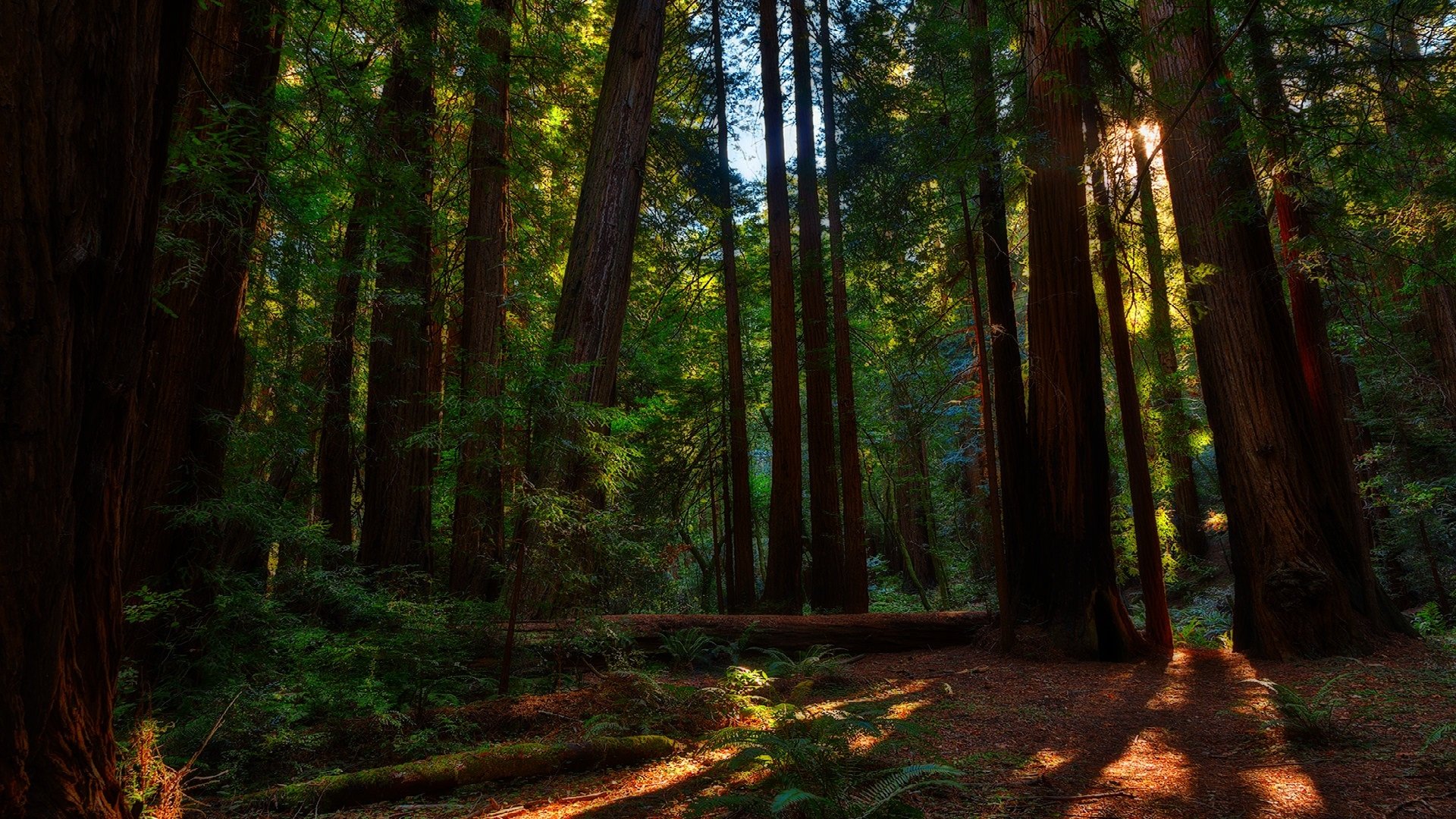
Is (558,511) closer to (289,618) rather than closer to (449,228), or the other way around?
(289,618)

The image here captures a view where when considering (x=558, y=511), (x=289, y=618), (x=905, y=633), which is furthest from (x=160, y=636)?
(x=905, y=633)

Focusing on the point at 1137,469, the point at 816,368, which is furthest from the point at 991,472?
the point at 816,368

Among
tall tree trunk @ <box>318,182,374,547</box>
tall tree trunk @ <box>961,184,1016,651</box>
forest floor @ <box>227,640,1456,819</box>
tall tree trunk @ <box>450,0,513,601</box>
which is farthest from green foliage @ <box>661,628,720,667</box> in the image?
tall tree trunk @ <box>318,182,374,547</box>

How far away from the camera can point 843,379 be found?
1213cm

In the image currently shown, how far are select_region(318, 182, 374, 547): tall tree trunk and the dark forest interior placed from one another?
0.22 ft

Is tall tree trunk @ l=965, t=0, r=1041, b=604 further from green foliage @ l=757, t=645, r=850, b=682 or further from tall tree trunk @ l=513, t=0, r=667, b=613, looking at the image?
tall tree trunk @ l=513, t=0, r=667, b=613

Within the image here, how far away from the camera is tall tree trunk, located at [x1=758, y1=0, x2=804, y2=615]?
11219 mm

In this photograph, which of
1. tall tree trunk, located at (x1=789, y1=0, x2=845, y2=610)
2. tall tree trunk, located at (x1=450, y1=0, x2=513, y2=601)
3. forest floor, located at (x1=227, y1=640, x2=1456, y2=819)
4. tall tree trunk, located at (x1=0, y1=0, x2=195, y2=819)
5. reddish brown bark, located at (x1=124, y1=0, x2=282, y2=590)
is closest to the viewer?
tall tree trunk, located at (x1=0, y1=0, x2=195, y2=819)

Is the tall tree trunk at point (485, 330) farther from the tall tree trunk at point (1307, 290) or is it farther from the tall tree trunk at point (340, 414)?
the tall tree trunk at point (1307, 290)

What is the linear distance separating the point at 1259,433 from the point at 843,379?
20.1ft

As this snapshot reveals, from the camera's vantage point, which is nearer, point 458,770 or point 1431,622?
point 458,770

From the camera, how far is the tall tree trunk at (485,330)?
537 cm

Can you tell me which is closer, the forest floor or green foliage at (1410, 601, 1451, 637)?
the forest floor

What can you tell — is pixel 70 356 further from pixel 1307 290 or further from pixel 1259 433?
pixel 1307 290
